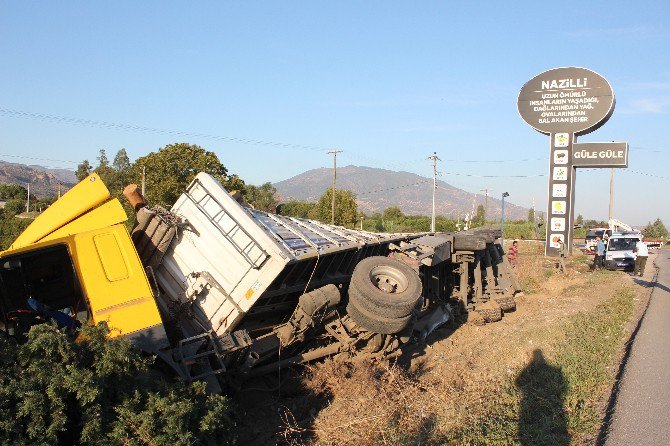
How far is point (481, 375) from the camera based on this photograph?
8391 millimetres

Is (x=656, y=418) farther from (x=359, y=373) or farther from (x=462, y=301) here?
(x=462, y=301)

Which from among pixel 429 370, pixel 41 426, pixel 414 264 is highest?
pixel 414 264

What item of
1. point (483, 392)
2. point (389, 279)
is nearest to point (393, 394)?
point (483, 392)

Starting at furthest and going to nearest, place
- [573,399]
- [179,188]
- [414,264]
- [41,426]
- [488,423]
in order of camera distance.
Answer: [179,188] → [414,264] → [573,399] → [488,423] → [41,426]

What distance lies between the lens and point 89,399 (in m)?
5.08

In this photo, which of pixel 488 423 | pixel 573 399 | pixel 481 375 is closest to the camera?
pixel 488 423

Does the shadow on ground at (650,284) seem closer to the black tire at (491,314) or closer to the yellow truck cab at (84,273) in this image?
the black tire at (491,314)

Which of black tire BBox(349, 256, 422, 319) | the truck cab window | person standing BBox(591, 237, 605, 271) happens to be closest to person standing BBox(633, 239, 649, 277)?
person standing BBox(591, 237, 605, 271)

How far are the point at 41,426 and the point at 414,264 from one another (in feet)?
19.0

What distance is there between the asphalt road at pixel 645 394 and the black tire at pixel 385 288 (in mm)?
2791

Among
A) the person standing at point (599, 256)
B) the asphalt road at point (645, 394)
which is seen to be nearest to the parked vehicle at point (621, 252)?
the person standing at point (599, 256)

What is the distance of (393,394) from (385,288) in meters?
1.66

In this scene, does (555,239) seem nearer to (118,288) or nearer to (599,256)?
(599,256)

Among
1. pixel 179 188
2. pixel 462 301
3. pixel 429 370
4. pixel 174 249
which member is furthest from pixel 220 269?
pixel 179 188
